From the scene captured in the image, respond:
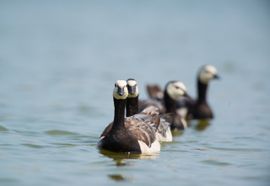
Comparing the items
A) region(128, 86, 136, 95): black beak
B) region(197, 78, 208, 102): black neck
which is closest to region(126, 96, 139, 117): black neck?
region(128, 86, 136, 95): black beak

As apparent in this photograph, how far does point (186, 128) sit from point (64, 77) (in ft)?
24.9

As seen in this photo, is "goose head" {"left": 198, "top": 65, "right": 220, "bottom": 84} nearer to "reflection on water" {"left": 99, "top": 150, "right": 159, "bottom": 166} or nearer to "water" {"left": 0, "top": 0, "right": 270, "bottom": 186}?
"water" {"left": 0, "top": 0, "right": 270, "bottom": 186}

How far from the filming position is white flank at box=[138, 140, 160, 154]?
12.4 meters

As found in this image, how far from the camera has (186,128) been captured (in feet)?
55.8

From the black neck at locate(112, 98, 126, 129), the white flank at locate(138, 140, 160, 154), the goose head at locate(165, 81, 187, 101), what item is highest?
the goose head at locate(165, 81, 187, 101)

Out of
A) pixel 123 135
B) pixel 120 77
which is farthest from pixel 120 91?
pixel 120 77

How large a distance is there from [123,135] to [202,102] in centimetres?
691

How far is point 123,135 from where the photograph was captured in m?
12.3

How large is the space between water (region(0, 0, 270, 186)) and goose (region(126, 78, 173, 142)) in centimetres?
41

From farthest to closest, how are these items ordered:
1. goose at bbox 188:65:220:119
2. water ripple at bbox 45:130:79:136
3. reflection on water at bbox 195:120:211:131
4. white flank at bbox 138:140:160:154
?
goose at bbox 188:65:220:119, reflection on water at bbox 195:120:211:131, water ripple at bbox 45:130:79:136, white flank at bbox 138:140:160:154

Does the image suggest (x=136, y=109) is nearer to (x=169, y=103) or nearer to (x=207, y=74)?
(x=169, y=103)

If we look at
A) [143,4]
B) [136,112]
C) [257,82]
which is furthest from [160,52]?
[143,4]

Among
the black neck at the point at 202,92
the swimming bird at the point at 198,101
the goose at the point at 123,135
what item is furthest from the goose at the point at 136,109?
the black neck at the point at 202,92

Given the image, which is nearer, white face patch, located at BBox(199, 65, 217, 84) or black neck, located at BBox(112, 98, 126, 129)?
black neck, located at BBox(112, 98, 126, 129)
